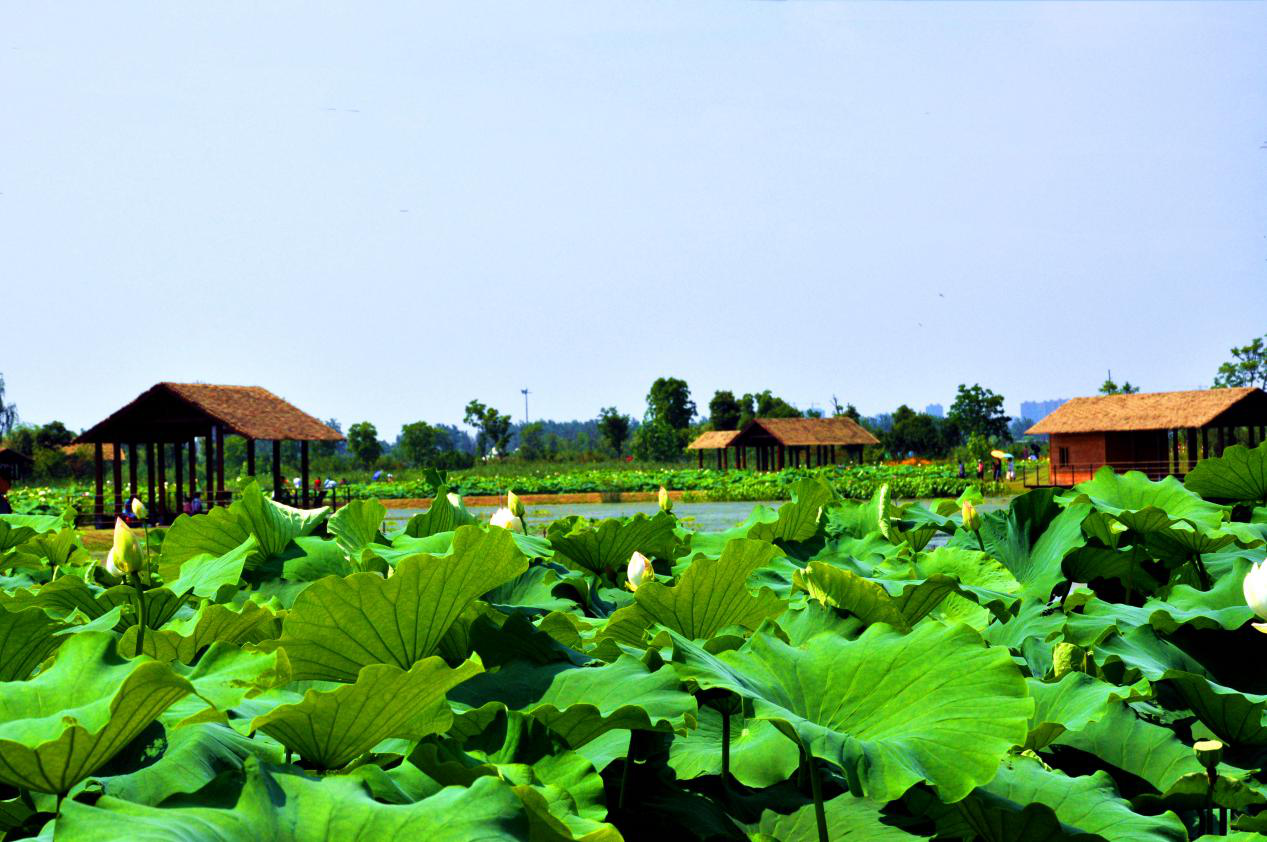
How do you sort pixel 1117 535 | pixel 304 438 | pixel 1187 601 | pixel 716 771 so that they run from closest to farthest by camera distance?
pixel 716 771
pixel 1187 601
pixel 1117 535
pixel 304 438

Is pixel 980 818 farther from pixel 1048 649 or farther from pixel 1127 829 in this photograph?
pixel 1048 649

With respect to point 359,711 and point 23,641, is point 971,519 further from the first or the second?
point 23,641

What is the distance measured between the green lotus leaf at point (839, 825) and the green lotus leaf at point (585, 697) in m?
0.14

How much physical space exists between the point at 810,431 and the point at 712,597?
151ft

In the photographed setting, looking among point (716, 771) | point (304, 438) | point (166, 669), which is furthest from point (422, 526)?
point (304, 438)

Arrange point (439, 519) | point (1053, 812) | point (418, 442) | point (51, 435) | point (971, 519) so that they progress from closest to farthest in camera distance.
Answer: point (1053, 812) < point (439, 519) < point (971, 519) < point (51, 435) < point (418, 442)

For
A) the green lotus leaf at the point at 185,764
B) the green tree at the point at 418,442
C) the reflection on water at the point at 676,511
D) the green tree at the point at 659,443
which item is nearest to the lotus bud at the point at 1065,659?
the green lotus leaf at the point at 185,764

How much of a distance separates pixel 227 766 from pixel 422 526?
1339 mm

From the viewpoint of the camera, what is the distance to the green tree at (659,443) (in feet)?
224

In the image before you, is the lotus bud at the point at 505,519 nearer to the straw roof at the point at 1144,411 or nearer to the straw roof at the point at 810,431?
the straw roof at the point at 1144,411

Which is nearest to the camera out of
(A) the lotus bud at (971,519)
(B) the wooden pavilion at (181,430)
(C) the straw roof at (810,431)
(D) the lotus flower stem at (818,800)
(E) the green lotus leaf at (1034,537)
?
(D) the lotus flower stem at (818,800)

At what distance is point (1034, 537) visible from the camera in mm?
2400

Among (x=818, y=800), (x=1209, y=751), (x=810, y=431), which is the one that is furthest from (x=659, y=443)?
(x=818, y=800)

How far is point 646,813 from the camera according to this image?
1110 millimetres
